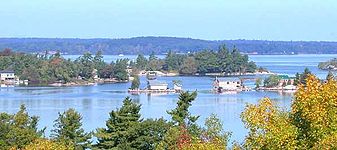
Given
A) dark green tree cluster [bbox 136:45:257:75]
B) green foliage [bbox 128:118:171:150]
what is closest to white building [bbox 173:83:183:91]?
dark green tree cluster [bbox 136:45:257:75]

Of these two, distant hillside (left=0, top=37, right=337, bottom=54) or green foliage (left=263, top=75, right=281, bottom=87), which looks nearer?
green foliage (left=263, top=75, right=281, bottom=87)

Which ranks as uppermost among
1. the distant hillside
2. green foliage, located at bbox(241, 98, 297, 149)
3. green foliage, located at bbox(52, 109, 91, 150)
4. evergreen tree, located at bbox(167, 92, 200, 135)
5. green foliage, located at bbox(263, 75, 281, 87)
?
green foliage, located at bbox(241, 98, 297, 149)

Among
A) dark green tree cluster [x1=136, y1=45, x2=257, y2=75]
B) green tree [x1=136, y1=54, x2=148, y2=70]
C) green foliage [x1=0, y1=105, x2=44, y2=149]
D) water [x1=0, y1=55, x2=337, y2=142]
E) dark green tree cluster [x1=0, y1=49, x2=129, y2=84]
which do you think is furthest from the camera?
green tree [x1=136, y1=54, x2=148, y2=70]

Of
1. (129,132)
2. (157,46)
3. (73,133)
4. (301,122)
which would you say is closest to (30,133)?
(73,133)

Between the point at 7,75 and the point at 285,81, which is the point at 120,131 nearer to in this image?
the point at 285,81

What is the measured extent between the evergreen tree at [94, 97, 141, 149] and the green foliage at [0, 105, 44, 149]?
0.71m

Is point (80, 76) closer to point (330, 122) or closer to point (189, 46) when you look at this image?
point (330, 122)

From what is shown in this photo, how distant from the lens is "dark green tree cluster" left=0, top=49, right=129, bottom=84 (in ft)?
103

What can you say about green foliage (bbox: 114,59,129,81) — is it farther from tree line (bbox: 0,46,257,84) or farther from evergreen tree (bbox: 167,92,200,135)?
evergreen tree (bbox: 167,92,200,135)

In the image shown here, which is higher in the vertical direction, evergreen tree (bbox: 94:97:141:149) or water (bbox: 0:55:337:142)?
evergreen tree (bbox: 94:97:141:149)

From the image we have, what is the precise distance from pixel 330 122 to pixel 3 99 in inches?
743

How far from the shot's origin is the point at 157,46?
78000mm

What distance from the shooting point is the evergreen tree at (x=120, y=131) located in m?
7.57

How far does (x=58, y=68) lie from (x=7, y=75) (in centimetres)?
222
